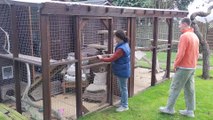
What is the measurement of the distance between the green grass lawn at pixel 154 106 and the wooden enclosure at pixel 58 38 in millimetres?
325

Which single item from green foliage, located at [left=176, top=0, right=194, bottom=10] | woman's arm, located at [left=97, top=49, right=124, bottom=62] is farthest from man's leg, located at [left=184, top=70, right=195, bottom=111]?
green foliage, located at [left=176, top=0, right=194, bottom=10]

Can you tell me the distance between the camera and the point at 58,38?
6176mm

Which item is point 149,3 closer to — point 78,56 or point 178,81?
point 178,81

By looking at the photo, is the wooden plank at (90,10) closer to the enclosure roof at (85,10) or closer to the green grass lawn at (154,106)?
the enclosure roof at (85,10)

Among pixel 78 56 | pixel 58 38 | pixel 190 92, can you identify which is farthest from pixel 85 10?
pixel 190 92

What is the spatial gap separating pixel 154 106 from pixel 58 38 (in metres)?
2.84

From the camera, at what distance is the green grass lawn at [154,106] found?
4.92 metres

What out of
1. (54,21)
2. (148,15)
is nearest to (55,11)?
(54,21)

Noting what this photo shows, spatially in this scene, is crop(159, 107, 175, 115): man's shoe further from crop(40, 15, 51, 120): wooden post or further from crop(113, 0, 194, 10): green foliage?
crop(113, 0, 194, 10): green foliage

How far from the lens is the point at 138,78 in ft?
26.7

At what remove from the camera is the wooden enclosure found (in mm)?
4039

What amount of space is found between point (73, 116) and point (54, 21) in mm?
2377

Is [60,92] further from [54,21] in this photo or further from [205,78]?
[205,78]

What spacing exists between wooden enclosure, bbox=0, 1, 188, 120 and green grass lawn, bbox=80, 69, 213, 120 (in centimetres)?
33
